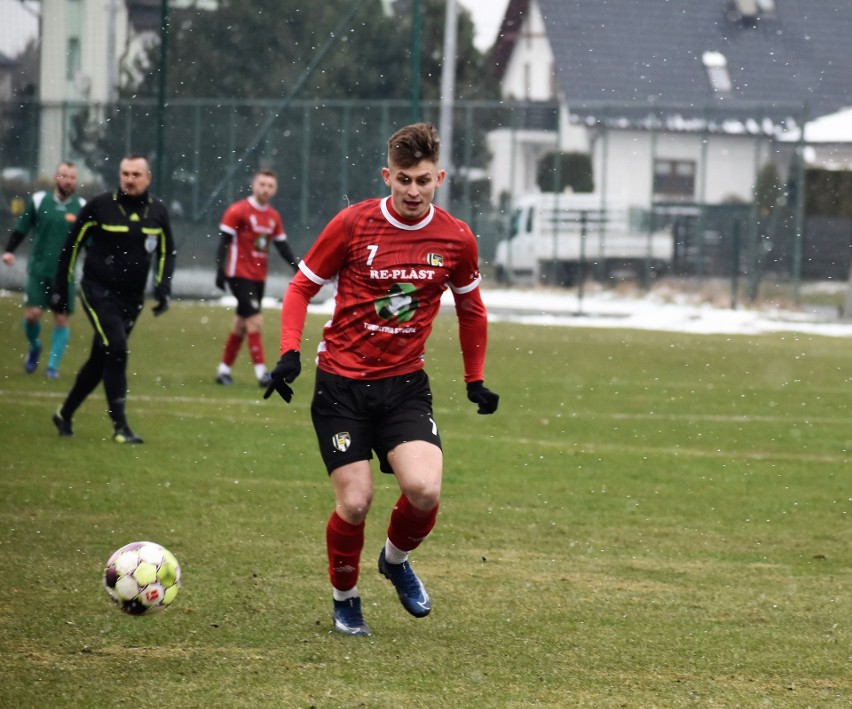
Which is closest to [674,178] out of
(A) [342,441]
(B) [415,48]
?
(B) [415,48]

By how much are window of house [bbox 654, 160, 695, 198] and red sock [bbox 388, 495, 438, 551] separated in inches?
896

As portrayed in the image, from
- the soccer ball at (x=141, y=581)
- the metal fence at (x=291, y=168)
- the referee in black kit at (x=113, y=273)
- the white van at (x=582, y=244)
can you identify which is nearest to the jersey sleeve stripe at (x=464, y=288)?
the soccer ball at (x=141, y=581)

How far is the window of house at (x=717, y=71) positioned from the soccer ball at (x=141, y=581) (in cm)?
1815

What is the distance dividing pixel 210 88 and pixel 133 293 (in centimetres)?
1693

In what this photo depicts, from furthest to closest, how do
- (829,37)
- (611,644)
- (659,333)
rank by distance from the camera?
(659,333), (829,37), (611,644)

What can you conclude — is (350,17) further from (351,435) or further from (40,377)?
(351,435)

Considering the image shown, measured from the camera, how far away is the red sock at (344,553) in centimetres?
550

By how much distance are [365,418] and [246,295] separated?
8781 mm

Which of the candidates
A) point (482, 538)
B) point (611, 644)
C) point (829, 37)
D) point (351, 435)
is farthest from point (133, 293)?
point (829, 37)

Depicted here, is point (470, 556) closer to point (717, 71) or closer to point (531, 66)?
point (717, 71)

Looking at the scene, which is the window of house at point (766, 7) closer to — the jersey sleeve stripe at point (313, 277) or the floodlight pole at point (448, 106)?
the floodlight pole at point (448, 106)

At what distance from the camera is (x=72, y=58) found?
25109mm

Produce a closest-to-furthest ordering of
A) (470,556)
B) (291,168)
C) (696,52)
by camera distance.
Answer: (470,556) < (696,52) < (291,168)

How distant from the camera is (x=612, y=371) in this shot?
54.3 feet
